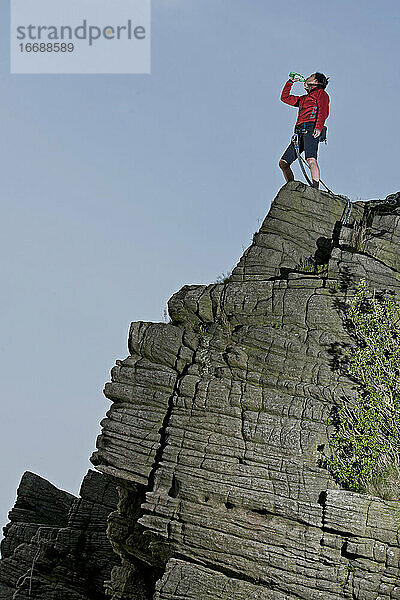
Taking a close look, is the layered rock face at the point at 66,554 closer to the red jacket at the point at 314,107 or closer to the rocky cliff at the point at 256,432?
the rocky cliff at the point at 256,432

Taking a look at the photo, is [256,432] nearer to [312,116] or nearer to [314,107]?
[312,116]

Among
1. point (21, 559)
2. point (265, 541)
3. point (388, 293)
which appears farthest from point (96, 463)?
point (21, 559)

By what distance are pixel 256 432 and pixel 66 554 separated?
1038cm

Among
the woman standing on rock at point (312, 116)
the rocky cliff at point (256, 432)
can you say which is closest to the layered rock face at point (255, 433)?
the rocky cliff at point (256, 432)

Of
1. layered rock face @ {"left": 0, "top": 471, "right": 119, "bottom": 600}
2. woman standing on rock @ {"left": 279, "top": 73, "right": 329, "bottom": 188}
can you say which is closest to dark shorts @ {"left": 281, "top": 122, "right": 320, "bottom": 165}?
woman standing on rock @ {"left": 279, "top": 73, "right": 329, "bottom": 188}

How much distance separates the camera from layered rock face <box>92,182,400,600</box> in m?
13.9

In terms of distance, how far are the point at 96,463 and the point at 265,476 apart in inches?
142

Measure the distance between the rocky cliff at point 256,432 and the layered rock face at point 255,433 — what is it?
0.08 ft

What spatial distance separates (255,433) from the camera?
14844 mm

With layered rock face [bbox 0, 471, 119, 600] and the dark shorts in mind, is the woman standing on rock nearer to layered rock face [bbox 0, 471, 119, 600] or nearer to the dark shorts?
the dark shorts

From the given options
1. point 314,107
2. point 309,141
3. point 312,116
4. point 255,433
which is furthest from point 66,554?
point 314,107

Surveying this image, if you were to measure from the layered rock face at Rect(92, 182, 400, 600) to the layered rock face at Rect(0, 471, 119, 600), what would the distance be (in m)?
5.83

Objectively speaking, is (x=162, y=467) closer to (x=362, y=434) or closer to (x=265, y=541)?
(x=265, y=541)

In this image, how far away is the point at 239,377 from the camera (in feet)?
50.3
